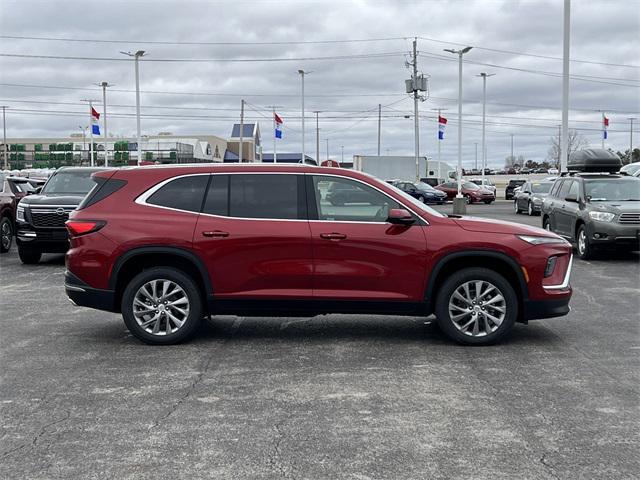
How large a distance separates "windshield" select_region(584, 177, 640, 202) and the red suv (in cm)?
865

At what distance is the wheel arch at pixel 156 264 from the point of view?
7.32m

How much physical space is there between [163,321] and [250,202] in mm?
1477

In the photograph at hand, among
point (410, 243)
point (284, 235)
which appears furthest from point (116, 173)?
point (410, 243)

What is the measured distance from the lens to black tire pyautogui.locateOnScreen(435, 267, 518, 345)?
7250 millimetres

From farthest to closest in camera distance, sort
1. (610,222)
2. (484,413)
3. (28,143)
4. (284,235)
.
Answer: (28,143) < (610,222) < (284,235) < (484,413)

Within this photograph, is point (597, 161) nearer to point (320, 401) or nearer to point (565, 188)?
point (565, 188)

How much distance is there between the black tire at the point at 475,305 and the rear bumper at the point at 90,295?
3275mm

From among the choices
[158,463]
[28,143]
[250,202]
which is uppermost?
[28,143]

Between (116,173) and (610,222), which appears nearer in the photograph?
(116,173)

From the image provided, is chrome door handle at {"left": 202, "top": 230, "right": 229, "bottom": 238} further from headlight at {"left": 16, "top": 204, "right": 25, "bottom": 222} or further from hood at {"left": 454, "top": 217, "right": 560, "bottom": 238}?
headlight at {"left": 16, "top": 204, "right": 25, "bottom": 222}

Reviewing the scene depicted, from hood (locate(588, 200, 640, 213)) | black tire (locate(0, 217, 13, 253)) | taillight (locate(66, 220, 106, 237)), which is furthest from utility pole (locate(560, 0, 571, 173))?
taillight (locate(66, 220, 106, 237))

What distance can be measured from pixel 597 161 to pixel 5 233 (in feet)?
45.0

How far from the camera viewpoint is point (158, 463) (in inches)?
170

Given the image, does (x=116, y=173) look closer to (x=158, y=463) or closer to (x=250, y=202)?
(x=250, y=202)
